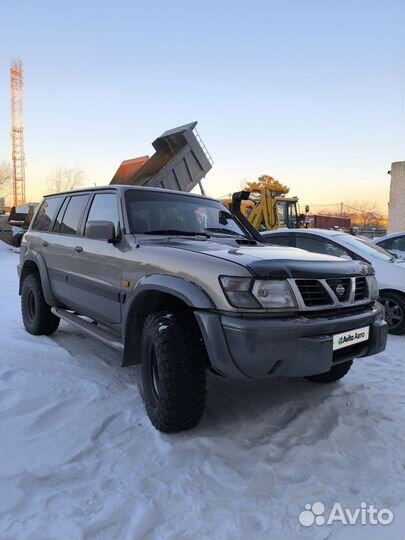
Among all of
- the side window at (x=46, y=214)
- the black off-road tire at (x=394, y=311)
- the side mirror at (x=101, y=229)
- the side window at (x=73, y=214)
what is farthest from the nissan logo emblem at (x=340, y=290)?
the side window at (x=46, y=214)

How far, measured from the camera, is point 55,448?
A: 2596 millimetres

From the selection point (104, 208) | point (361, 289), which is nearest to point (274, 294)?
point (361, 289)

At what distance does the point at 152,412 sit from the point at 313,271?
145cm

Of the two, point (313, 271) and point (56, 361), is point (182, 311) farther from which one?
point (56, 361)

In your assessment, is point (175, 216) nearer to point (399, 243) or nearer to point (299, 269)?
point (299, 269)

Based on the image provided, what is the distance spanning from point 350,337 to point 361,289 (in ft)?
1.57

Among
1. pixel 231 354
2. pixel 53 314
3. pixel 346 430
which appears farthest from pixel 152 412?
pixel 53 314

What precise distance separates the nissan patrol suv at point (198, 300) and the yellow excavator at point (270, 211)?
11615 mm

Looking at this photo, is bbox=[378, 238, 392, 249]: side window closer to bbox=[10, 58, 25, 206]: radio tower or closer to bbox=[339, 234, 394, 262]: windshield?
bbox=[339, 234, 394, 262]: windshield

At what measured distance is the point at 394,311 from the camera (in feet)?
18.3

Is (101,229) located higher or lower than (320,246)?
higher

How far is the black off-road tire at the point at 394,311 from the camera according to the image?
548 centimetres

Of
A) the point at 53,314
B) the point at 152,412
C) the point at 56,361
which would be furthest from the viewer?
the point at 53,314

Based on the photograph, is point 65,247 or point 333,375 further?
point 65,247
